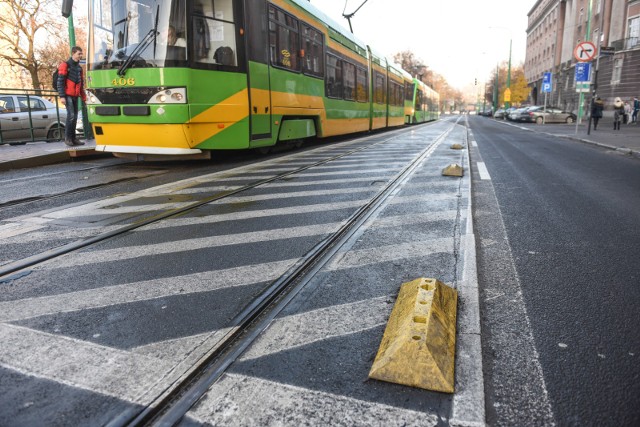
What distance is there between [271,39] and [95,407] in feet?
28.8

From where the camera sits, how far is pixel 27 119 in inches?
484

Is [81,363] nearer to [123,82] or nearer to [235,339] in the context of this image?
[235,339]

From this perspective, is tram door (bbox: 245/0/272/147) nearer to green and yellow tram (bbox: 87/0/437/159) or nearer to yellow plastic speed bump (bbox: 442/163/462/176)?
green and yellow tram (bbox: 87/0/437/159)

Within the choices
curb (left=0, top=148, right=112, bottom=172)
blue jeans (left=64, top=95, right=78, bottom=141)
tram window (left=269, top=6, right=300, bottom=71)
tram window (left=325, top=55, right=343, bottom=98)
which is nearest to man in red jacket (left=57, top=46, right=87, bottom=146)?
blue jeans (left=64, top=95, right=78, bottom=141)

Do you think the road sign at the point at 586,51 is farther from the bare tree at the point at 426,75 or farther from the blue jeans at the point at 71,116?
the bare tree at the point at 426,75

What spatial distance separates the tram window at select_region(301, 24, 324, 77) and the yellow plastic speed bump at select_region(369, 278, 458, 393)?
966cm

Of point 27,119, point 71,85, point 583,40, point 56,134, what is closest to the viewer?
point 71,85

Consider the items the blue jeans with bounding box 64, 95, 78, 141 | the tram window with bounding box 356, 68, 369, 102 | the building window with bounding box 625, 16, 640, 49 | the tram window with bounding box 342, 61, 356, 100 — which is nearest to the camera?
the blue jeans with bounding box 64, 95, 78, 141

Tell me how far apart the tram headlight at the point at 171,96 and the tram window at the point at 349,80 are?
26.6 ft

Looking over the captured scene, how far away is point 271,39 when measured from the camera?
9.38 meters

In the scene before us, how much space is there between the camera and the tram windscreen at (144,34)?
738cm

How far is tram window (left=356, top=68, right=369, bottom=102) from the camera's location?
639 inches

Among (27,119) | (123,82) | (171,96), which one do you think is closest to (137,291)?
(171,96)

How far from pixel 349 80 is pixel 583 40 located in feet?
158
